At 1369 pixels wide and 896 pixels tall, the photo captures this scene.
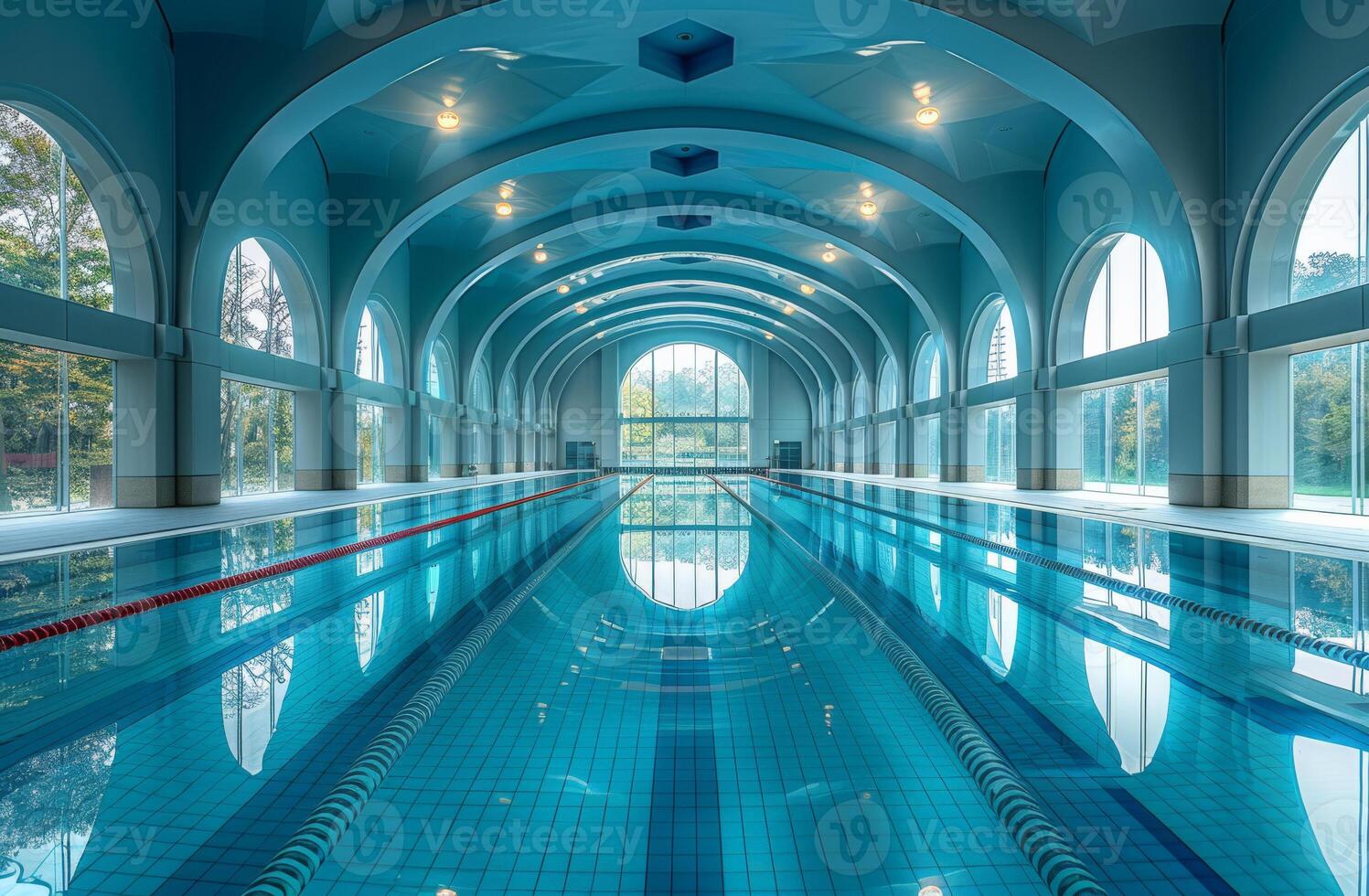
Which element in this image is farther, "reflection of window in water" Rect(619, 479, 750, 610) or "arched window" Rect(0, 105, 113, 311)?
"arched window" Rect(0, 105, 113, 311)

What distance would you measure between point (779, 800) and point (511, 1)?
9.09 metres

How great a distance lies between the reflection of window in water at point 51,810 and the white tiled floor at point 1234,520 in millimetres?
7095

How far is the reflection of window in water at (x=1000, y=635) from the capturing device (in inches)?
121

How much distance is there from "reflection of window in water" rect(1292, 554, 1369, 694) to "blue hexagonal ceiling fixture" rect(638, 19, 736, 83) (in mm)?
9024

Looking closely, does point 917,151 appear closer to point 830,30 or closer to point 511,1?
point 830,30

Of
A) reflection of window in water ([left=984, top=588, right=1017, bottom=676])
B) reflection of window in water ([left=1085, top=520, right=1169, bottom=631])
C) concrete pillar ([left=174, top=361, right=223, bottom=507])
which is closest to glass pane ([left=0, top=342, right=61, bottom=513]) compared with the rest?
concrete pillar ([left=174, top=361, right=223, bottom=507])

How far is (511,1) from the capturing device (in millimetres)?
8242

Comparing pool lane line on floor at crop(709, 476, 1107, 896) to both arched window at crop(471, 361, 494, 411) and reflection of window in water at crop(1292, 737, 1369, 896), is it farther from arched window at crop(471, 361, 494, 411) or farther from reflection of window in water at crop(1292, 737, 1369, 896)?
arched window at crop(471, 361, 494, 411)

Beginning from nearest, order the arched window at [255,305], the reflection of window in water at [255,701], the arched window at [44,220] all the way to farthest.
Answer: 1. the reflection of window in water at [255,701]
2. the arched window at [44,220]
3. the arched window at [255,305]

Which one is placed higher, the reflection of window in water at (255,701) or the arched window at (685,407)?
the arched window at (685,407)

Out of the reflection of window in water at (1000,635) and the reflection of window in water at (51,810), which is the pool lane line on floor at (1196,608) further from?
the reflection of window in water at (51,810)

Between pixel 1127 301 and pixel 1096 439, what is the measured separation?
3135mm

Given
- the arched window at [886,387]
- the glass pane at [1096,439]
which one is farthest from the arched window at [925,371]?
the glass pane at [1096,439]

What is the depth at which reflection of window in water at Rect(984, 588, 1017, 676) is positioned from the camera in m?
3.06
